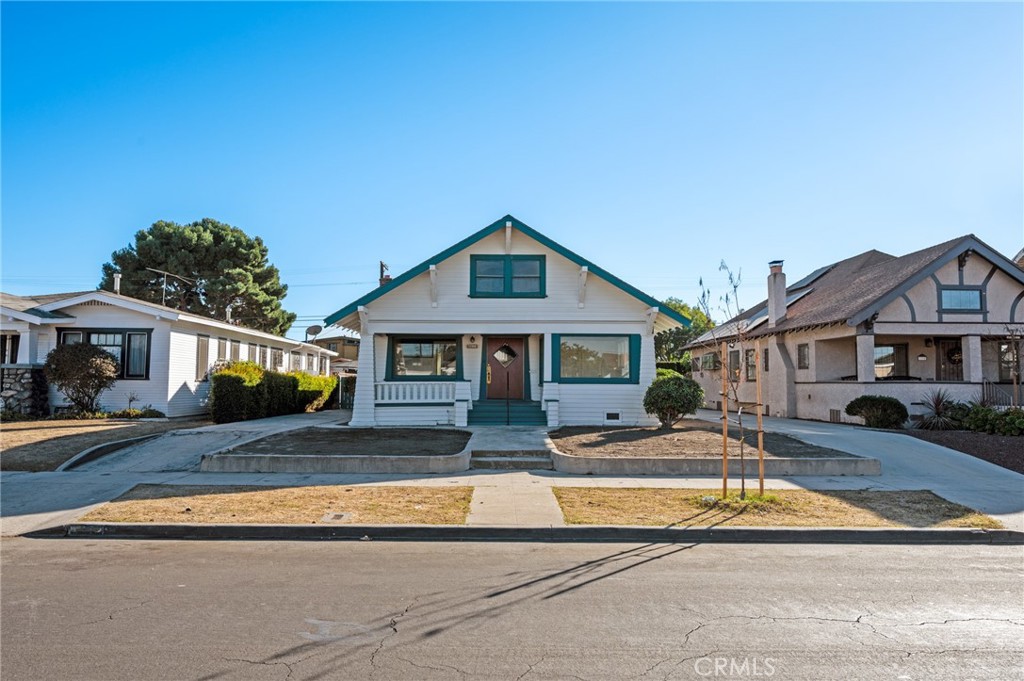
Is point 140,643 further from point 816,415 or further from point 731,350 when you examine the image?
point 731,350

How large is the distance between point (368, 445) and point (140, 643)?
29.2 feet

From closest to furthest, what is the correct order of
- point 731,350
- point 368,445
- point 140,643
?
point 140,643, point 368,445, point 731,350

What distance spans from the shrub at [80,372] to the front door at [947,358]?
2721 centimetres

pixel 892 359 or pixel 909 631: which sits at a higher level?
pixel 892 359

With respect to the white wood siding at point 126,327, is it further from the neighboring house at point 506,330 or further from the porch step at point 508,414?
the porch step at point 508,414

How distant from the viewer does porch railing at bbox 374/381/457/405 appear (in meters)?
17.5

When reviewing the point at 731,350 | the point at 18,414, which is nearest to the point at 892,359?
the point at 731,350

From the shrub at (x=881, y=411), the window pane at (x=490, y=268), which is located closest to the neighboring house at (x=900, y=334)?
the shrub at (x=881, y=411)

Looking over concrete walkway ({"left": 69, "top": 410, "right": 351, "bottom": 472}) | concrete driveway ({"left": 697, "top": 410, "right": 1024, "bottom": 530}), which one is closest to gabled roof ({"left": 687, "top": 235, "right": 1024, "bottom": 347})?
concrete driveway ({"left": 697, "top": 410, "right": 1024, "bottom": 530})

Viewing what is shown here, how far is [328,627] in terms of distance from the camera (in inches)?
175

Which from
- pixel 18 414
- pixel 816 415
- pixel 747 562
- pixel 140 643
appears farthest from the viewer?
pixel 816 415

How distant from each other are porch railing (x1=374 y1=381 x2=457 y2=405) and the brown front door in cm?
138

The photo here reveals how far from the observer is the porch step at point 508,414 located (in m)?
17.2

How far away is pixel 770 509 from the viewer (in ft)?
27.1
